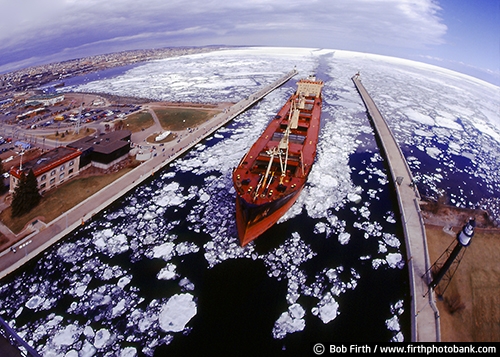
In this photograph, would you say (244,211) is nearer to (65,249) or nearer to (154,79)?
(65,249)

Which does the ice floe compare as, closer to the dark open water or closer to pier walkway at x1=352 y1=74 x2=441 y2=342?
the dark open water

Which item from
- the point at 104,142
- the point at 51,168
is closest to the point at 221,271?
the point at 51,168

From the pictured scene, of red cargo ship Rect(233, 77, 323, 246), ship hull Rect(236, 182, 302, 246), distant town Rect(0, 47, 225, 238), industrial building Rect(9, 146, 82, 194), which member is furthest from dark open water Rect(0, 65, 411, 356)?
distant town Rect(0, 47, 225, 238)

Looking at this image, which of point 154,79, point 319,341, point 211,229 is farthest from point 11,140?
point 154,79

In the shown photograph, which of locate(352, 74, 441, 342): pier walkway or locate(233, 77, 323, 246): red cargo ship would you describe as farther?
locate(233, 77, 323, 246): red cargo ship

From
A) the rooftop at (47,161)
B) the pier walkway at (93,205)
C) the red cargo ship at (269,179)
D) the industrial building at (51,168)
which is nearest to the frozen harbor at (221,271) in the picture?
the pier walkway at (93,205)
